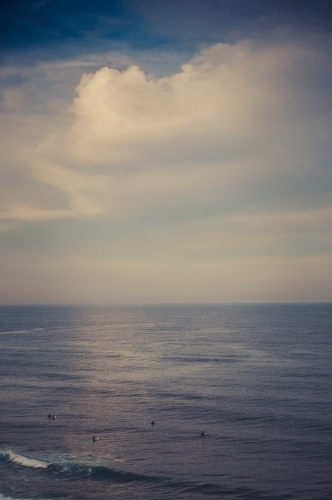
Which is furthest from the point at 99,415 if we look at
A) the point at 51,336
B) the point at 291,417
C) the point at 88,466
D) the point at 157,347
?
the point at 51,336

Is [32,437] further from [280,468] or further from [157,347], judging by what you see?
[157,347]

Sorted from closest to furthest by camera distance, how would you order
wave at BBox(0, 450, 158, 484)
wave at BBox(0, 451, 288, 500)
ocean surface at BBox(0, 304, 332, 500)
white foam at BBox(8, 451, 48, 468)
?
wave at BBox(0, 451, 288, 500) → ocean surface at BBox(0, 304, 332, 500) → wave at BBox(0, 450, 158, 484) → white foam at BBox(8, 451, 48, 468)

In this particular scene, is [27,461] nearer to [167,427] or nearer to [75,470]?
[75,470]

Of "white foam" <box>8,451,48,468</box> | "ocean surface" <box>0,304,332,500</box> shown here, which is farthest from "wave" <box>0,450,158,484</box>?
"ocean surface" <box>0,304,332,500</box>

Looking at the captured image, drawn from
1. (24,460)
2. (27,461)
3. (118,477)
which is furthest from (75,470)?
(24,460)

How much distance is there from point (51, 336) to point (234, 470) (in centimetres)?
12232

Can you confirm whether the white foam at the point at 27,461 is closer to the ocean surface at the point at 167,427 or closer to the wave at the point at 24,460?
the wave at the point at 24,460

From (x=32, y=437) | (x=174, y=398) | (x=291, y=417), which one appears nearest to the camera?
(x=32, y=437)

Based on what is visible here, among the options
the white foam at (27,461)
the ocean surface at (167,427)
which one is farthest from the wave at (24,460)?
the ocean surface at (167,427)

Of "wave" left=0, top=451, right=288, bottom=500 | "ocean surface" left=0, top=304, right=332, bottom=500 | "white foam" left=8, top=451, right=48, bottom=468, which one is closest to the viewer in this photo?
"wave" left=0, top=451, right=288, bottom=500

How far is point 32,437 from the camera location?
2093 inches

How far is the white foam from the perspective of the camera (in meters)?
45.1

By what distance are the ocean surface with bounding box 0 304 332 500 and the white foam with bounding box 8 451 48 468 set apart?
0.35 feet

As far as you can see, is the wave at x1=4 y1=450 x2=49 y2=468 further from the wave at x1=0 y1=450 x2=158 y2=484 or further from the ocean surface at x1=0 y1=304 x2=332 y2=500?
the ocean surface at x1=0 y1=304 x2=332 y2=500
